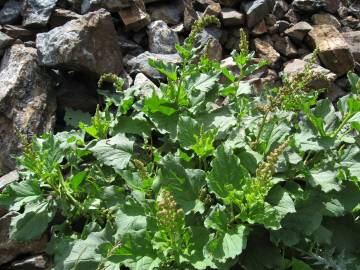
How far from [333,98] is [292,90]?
113 inches

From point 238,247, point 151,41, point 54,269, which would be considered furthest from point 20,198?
point 151,41

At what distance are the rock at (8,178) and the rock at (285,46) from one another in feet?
12.0

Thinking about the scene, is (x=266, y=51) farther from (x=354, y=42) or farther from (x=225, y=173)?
(x=225, y=173)

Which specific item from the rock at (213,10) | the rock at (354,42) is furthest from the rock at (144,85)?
the rock at (354,42)

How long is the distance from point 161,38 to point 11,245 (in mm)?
2850

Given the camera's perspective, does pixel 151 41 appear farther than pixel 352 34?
No

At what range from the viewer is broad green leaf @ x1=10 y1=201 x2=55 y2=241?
3678 mm

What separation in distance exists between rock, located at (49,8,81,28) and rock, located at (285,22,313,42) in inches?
107

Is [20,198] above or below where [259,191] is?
below

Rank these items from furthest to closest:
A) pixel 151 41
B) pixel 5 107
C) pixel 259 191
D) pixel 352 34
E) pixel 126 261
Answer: pixel 352 34 → pixel 151 41 → pixel 5 107 → pixel 126 261 → pixel 259 191

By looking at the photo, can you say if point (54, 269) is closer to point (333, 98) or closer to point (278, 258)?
point (278, 258)

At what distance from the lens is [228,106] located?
417 cm

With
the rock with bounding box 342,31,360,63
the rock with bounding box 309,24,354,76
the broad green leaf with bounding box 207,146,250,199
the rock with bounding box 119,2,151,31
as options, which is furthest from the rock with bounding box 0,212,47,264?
the rock with bounding box 342,31,360,63

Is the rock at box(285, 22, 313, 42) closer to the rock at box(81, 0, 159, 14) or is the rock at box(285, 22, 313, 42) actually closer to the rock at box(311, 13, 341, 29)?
the rock at box(311, 13, 341, 29)
